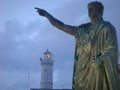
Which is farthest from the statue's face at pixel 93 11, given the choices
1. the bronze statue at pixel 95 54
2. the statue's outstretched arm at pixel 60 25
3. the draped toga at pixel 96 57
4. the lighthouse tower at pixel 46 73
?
the lighthouse tower at pixel 46 73

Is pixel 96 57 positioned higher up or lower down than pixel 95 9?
lower down

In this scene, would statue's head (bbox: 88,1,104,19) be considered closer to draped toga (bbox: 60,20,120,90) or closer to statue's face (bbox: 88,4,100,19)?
statue's face (bbox: 88,4,100,19)

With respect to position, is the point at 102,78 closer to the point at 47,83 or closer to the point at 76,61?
the point at 76,61

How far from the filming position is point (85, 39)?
1287 centimetres

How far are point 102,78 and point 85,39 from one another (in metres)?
1.05

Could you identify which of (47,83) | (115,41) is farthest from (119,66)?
(47,83)

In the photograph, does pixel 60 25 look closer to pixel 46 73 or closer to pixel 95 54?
pixel 95 54

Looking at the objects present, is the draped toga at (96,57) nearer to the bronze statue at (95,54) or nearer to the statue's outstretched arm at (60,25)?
the bronze statue at (95,54)

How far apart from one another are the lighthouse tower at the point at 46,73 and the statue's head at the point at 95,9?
10031 cm

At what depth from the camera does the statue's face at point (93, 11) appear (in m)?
13.0

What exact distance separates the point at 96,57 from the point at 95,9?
3.95ft

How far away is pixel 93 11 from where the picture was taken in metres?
13.0

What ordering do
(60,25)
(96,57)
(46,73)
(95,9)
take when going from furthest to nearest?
1. (46,73)
2. (60,25)
3. (95,9)
4. (96,57)

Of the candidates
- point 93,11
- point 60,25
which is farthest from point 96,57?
point 60,25
